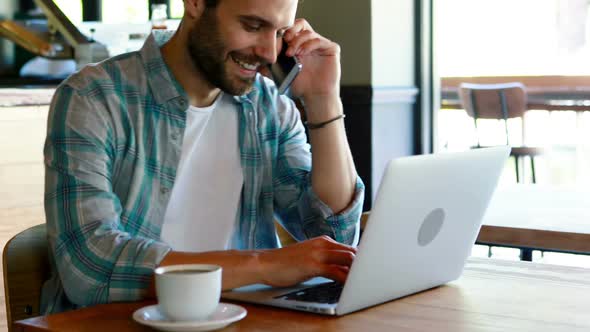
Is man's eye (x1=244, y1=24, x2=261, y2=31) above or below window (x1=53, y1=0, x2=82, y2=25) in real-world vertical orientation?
below

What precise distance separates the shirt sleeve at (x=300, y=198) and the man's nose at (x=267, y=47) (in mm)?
172

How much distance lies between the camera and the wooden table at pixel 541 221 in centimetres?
169

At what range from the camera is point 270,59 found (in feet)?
5.03

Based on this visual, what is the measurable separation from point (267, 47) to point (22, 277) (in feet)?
1.87

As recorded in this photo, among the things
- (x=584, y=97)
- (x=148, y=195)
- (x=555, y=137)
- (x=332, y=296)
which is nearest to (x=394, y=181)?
(x=332, y=296)

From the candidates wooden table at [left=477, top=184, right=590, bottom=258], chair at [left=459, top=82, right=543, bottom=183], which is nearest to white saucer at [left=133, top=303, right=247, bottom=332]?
wooden table at [left=477, top=184, right=590, bottom=258]

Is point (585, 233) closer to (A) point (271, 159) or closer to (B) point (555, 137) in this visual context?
(A) point (271, 159)

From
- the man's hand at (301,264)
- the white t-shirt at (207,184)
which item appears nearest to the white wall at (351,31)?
the white t-shirt at (207,184)

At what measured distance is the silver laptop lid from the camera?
3.40 feet

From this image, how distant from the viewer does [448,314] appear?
3.58 ft

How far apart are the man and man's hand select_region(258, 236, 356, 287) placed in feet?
0.04

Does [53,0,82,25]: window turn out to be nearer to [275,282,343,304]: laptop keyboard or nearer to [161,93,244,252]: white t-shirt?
[161,93,244,252]: white t-shirt

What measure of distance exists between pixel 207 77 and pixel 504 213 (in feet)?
2.51

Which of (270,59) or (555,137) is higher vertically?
(270,59)
